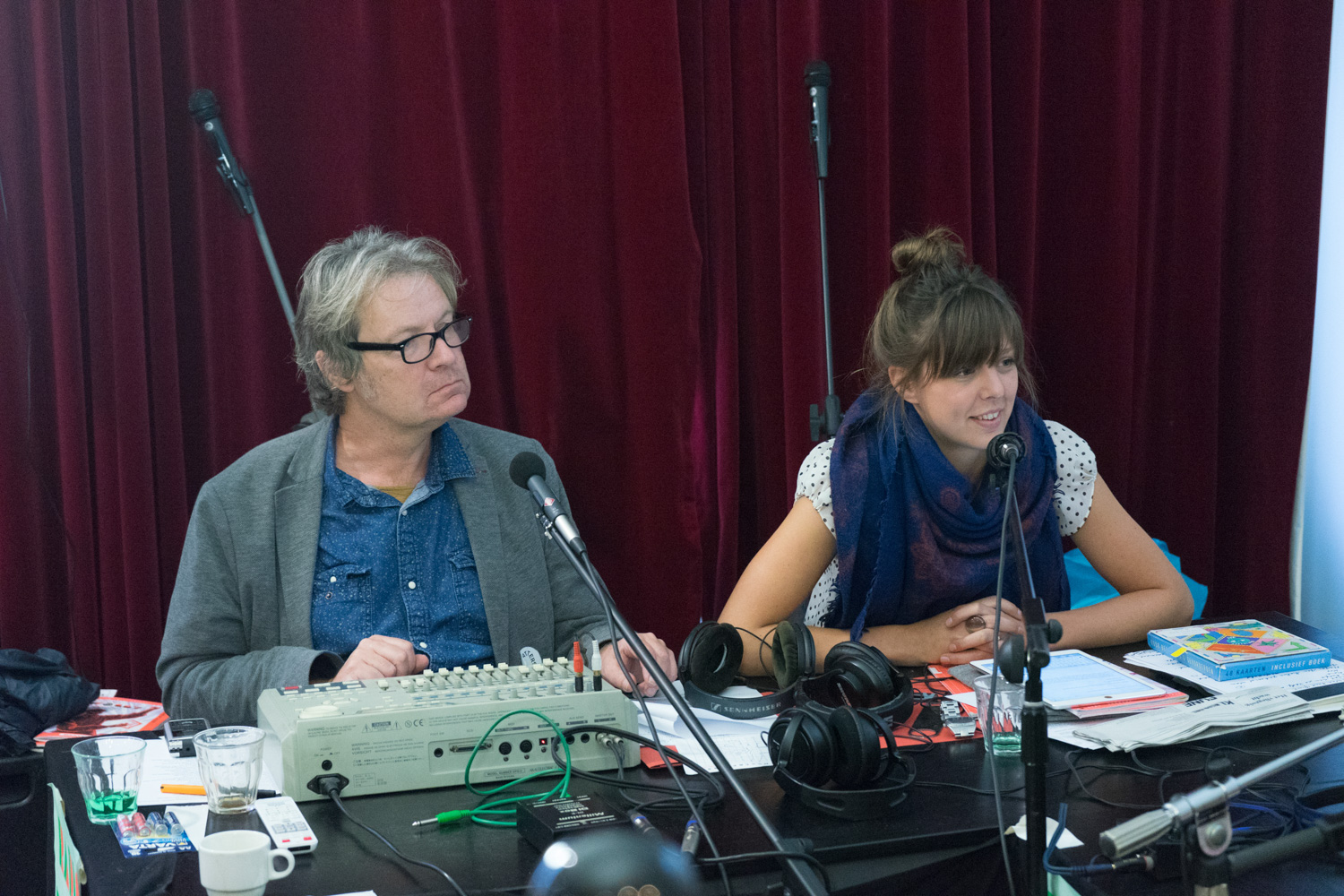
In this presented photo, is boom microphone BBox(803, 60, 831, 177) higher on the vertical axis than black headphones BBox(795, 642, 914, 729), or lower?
higher

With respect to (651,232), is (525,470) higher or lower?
lower

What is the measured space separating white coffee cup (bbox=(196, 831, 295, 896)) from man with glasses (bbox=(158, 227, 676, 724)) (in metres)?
0.77

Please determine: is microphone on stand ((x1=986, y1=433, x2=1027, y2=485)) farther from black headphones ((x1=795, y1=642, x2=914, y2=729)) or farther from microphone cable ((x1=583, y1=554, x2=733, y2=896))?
microphone cable ((x1=583, y1=554, x2=733, y2=896))

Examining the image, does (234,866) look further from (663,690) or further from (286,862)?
(663,690)

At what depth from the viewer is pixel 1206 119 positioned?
2.89 metres

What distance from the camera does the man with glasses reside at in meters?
1.89

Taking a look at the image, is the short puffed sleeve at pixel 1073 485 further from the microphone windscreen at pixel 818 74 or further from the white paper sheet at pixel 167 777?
the white paper sheet at pixel 167 777

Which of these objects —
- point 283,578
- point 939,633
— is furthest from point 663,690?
point 283,578

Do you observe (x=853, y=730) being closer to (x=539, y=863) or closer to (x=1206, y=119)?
(x=539, y=863)

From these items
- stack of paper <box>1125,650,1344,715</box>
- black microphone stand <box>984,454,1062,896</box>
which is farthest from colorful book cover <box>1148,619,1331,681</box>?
black microphone stand <box>984,454,1062,896</box>

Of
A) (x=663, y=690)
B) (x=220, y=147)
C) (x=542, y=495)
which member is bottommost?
(x=663, y=690)

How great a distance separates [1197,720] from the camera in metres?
1.49

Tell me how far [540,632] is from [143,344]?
3.15 feet

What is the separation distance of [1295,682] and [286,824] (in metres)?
1.35
